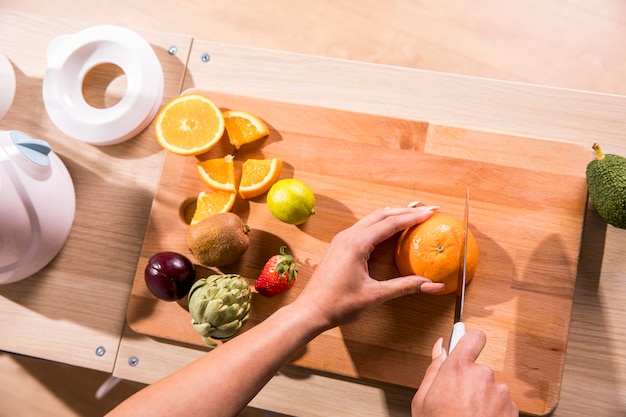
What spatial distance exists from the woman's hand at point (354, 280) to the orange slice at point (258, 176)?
0.59ft

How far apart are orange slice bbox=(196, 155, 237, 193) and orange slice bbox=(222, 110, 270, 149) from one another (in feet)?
0.13

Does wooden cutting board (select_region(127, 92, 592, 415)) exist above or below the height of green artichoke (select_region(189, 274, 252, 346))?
above

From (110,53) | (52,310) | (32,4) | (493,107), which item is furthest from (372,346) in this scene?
(32,4)

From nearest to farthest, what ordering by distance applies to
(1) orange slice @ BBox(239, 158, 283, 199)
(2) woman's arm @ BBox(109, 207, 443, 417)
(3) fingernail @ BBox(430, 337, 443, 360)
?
(2) woman's arm @ BBox(109, 207, 443, 417) → (3) fingernail @ BBox(430, 337, 443, 360) → (1) orange slice @ BBox(239, 158, 283, 199)

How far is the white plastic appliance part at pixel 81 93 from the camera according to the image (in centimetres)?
115

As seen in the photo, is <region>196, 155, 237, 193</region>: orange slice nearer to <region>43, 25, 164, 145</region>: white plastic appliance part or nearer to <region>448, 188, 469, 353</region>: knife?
<region>43, 25, 164, 145</region>: white plastic appliance part

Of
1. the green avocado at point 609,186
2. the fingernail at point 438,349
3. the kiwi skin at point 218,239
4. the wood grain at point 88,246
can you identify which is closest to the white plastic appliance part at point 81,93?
the wood grain at point 88,246

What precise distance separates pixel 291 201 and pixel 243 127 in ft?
0.65

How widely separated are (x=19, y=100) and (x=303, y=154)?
641 mm

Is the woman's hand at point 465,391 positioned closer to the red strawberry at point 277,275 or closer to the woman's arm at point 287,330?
the woman's arm at point 287,330

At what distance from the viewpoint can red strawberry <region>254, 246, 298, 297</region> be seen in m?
1.03

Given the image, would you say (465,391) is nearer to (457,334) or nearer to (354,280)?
(457,334)

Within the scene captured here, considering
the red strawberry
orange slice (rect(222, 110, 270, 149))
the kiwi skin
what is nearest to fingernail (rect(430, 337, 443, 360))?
the red strawberry

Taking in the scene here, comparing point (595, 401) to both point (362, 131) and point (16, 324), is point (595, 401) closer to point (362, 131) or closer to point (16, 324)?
point (362, 131)
